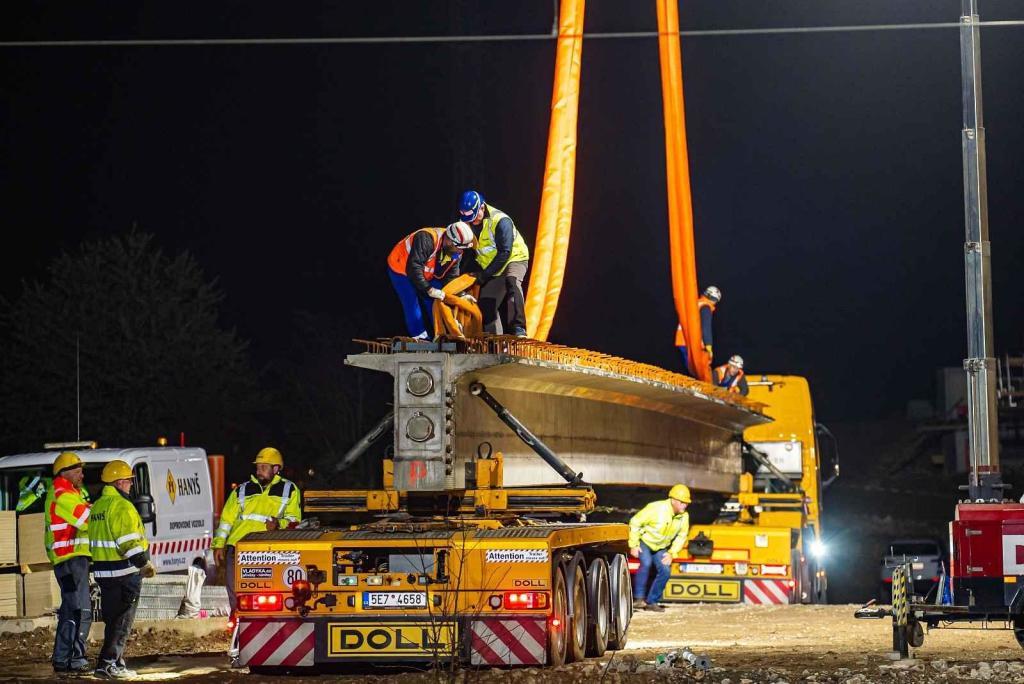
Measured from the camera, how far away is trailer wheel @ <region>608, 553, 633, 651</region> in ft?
48.6

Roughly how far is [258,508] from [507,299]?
3790 millimetres

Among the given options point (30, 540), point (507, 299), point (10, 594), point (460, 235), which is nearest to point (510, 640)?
point (460, 235)

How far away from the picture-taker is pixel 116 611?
13.2m

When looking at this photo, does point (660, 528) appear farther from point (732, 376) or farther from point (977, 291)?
point (977, 291)

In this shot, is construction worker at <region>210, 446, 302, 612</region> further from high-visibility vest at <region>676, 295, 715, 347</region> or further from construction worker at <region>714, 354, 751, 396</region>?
construction worker at <region>714, 354, 751, 396</region>

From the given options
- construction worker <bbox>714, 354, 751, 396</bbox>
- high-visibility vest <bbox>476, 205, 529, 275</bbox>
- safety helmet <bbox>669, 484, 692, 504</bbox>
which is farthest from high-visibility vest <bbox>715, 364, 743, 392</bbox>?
high-visibility vest <bbox>476, 205, 529, 275</bbox>

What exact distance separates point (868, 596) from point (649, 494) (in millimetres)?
13857

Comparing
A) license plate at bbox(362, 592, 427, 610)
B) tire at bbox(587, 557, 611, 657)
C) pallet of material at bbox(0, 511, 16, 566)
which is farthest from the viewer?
pallet of material at bbox(0, 511, 16, 566)

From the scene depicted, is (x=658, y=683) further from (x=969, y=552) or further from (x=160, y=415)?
(x=160, y=415)

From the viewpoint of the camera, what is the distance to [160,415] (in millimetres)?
45844

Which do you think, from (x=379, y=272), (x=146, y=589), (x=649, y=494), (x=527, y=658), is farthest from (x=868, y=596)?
(x=379, y=272)

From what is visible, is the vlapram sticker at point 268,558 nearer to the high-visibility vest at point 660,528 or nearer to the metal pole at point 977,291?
the metal pole at point 977,291

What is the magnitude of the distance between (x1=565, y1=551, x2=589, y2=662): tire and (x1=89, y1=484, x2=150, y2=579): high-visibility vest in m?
3.54

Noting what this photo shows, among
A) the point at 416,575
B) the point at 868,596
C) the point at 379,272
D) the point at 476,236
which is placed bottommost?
the point at 868,596
